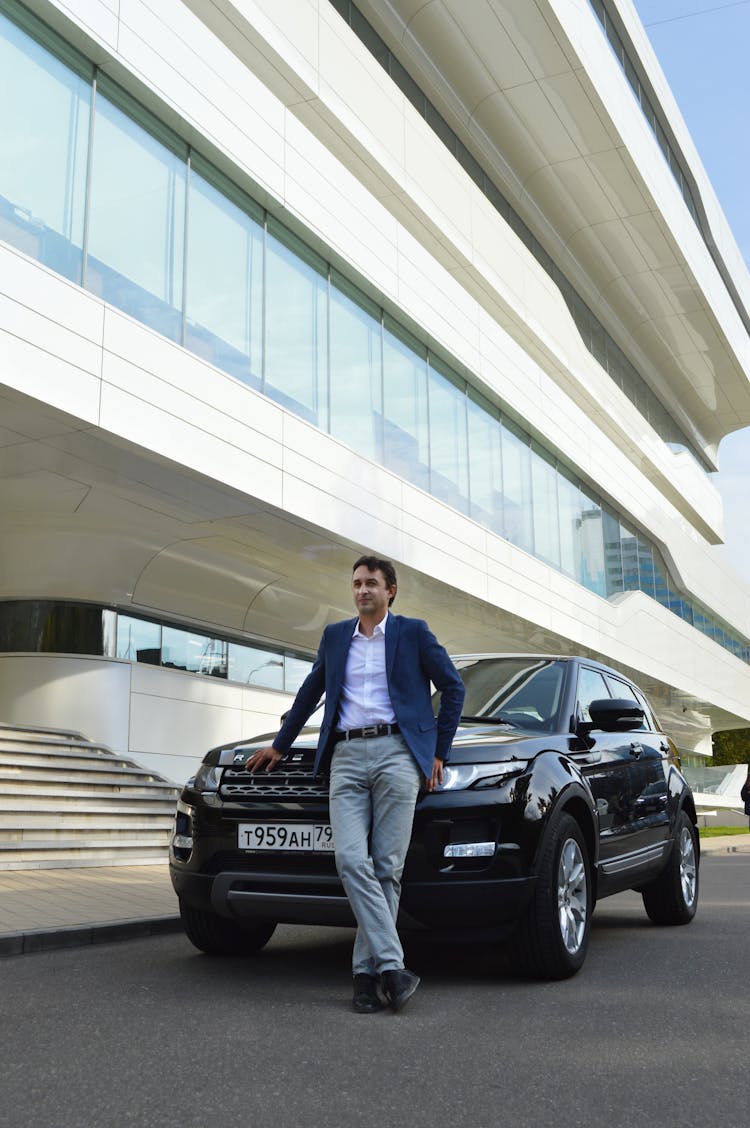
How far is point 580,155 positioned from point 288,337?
1606 centimetres

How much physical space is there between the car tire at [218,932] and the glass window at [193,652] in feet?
39.2

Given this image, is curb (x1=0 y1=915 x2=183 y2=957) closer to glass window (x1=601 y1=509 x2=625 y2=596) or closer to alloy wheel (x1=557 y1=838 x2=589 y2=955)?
alloy wheel (x1=557 y1=838 x2=589 y2=955)

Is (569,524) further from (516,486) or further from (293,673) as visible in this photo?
(293,673)

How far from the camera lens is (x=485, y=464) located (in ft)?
74.6

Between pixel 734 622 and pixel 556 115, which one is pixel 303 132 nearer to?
pixel 556 115

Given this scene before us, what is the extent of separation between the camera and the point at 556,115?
89.5 ft

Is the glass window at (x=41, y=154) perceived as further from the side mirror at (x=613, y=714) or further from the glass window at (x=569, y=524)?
the glass window at (x=569, y=524)

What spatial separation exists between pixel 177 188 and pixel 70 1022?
448 inches

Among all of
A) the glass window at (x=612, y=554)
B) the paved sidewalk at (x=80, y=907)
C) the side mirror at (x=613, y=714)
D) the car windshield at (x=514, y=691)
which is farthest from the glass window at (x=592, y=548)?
the side mirror at (x=613, y=714)

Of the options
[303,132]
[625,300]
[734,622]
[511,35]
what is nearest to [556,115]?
[511,35]

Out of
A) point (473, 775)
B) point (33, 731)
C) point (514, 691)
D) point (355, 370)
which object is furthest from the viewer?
point (355, 370)

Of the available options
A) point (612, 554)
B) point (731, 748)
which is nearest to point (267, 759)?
point (612, 554)

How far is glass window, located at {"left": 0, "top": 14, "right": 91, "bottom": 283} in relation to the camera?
36.4ft

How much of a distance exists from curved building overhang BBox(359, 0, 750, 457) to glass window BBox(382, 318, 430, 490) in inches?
309
